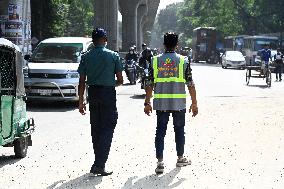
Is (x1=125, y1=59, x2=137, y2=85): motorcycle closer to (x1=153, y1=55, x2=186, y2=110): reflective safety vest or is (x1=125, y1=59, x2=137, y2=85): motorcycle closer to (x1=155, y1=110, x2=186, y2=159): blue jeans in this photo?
(x1=155, y1=110, x2=186, y2=159): blue jeans

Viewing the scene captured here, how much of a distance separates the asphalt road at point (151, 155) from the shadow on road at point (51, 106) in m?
0.71

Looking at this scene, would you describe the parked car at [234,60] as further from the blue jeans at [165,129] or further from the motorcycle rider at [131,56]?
the blue jeans at [165,129]

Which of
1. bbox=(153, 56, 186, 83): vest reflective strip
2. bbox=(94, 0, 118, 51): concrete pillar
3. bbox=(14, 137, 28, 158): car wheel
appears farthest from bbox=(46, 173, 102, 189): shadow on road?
bbox=(94, 0, 118, 51): concrete pillar

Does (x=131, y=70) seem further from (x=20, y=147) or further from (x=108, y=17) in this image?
(x=20, y=147)

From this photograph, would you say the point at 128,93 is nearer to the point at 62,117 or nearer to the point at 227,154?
the point at 62,117

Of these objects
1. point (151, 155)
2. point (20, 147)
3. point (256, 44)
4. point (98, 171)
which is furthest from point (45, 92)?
point (256, 44)

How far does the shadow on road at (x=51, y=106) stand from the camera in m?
15.4

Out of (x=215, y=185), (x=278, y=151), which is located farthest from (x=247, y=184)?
(x=278, y=151)

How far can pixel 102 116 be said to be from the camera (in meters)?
7.18

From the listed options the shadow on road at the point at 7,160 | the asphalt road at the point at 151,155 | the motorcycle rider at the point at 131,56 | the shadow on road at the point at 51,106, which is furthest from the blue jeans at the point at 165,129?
the motorcycle rider at the point at 131,56

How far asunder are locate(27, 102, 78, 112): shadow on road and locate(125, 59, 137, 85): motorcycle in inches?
353

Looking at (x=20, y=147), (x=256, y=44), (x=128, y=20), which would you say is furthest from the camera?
(x=128, y=20)

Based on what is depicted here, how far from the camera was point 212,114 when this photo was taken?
14.2 m

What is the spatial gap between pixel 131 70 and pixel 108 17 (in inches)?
585
